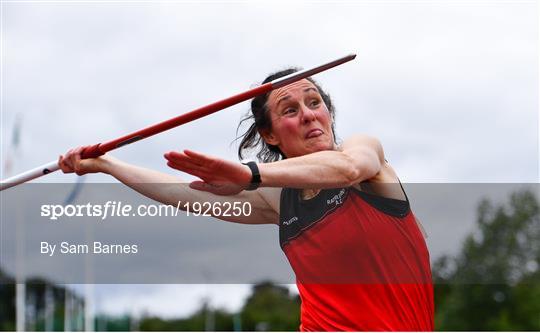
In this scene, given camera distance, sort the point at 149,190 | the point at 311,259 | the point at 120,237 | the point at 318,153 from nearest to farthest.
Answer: the point at 318,153
the point at 311,259
the point at 149,190
the point at 120,237

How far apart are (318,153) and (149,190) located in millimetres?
1292

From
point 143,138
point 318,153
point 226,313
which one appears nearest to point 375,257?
point 318,153

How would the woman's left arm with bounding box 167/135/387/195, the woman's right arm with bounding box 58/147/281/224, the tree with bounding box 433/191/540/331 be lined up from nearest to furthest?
the woman's left arm with bounding box 167/135/387/195
the woman's right arm with bounding box 58/147/281/224
the tree with bounding box 433/191/540/331

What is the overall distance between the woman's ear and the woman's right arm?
11.2 inches

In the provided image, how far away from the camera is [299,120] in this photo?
5633 mm

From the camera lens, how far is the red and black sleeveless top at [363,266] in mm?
5371

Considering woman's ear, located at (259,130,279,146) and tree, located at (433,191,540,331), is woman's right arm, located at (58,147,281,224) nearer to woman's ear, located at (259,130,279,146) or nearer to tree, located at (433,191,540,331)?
woman's ear, located at (259,130,279,146)

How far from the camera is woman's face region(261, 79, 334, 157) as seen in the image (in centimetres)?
560

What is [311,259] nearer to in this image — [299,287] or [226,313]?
[299,287]

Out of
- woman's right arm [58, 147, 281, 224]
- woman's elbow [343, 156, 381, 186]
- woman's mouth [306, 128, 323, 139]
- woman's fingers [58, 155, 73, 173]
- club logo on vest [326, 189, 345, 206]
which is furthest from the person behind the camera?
woman's right arm [58, 147, 281, 224]

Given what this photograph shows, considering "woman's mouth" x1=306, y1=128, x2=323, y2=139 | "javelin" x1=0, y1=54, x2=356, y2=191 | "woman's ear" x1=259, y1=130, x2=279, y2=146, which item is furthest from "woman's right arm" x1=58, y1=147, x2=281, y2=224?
"woman's mouth" x1=306, y1=128, x2=323, y2=139

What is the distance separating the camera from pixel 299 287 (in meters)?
5.62

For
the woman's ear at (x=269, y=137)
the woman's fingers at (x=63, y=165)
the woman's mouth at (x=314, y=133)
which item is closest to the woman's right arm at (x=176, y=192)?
the woman's fingers at (x=63, y=165)

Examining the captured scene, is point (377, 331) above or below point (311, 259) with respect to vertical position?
below
